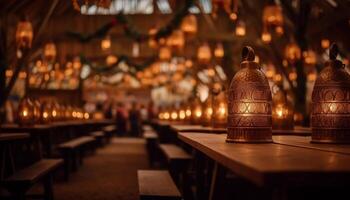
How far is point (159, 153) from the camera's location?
10.4 metres

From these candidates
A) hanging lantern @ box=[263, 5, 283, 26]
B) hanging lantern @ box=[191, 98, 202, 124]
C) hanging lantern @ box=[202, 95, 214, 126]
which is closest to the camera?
hanging lantern @ box=[202, 95, 214, 126]

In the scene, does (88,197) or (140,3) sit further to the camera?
(140,3)

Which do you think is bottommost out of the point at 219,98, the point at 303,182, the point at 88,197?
the point at 88,197

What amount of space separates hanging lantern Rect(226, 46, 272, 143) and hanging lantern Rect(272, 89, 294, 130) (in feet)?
5.91

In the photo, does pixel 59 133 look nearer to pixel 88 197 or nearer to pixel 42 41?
pixel 88 197

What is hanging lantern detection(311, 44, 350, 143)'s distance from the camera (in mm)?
2723

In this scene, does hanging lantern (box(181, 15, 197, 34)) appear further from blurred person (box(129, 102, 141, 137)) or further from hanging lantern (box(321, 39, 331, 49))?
blurred person (box(129, 102, 141, 137))

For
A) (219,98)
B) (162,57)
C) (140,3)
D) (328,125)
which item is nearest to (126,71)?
(140,3)

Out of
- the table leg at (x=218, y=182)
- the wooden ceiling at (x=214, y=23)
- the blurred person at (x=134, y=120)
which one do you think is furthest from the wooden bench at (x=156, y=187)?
the blurred person at (x=134, y=120)

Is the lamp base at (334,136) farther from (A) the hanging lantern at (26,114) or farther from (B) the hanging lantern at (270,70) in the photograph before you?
(B) the hanging lantern at (270,70)

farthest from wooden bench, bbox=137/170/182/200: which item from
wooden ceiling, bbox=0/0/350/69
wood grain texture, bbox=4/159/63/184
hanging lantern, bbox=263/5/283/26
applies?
hanging lantern, bbox=263/5/283/26

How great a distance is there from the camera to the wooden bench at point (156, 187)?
3.45m

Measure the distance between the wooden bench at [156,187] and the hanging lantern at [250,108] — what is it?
709mm

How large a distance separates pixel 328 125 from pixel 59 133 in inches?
376
